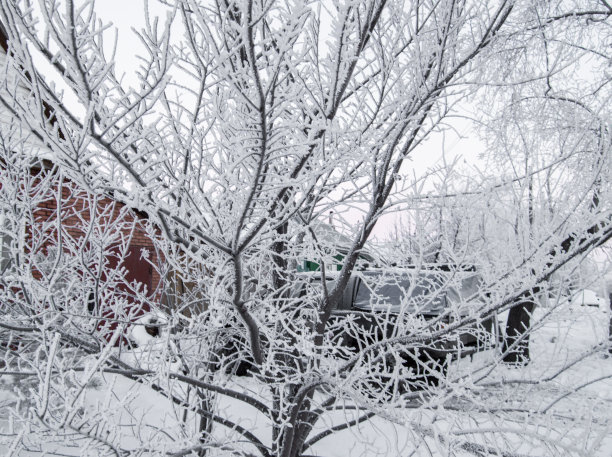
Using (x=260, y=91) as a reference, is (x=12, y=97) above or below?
below

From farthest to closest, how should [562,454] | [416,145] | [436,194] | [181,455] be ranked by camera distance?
[416,145]
[436,194]
[181,455]
[562,454]

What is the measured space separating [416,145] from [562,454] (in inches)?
81.3

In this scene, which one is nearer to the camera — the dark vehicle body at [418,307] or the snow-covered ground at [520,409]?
the snow-covered ground at [520,409]

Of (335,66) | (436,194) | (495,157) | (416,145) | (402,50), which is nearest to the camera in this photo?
(335,66)

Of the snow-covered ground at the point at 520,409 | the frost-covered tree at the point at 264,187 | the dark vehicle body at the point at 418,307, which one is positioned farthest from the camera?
the dark vehicle body at the point at 418,307

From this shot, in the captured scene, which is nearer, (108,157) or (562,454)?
(108,157)

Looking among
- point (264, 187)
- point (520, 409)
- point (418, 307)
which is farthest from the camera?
point (418, 307)

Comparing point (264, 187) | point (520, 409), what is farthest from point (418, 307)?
point (264, 187)

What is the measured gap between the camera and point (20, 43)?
109 cm

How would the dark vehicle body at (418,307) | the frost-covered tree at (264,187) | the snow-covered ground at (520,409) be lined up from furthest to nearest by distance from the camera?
the dark vehicle body at (418,307), the snow-covered ground at (520,409), the frost-covered tree at (264,187)

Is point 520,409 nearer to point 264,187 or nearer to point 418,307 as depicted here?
point 418,307

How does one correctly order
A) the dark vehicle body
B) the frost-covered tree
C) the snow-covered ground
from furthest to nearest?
1. the dark vehicle body
2. the snow-covered ground
3. the frost-covered tree

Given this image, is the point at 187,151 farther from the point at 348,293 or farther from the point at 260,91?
the point at 348,293

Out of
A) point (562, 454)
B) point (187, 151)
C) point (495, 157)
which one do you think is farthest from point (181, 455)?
point (495, 157)
